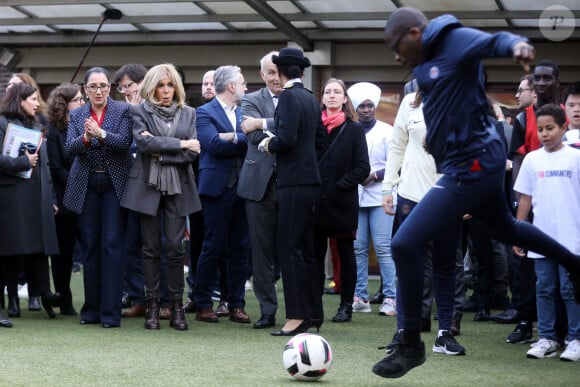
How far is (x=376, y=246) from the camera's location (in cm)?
1023

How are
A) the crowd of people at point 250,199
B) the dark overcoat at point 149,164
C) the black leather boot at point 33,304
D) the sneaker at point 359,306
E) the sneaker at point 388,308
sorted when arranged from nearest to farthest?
1. the crowd of people at point 250,199
2. the dark overcoat at point 149,164
3. the black leather boot at point 33,304
4. the sneaker at point 388,308
5. the sneaker at point 359,306

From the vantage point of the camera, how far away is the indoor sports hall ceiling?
1203cm

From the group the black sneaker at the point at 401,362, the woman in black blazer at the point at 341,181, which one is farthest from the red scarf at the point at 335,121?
the black sneaker at the point at 401,362

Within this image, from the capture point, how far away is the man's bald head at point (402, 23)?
5.57 meters

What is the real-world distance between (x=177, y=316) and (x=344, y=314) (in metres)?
1.56

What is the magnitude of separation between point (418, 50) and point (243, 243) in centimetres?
368

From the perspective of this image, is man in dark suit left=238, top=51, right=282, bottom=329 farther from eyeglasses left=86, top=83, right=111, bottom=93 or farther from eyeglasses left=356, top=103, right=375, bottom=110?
eyeglasses left=356, top=103, right=375, bottom=110

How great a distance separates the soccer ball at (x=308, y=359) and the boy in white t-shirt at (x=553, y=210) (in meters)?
1.79

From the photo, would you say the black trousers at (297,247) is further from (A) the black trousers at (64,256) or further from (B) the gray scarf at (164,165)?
(A) the black trousers at (64,256)

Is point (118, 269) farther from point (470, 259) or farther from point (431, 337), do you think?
point (470, 259)

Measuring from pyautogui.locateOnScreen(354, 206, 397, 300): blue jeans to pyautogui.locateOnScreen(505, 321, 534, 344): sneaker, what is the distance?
2241 mm

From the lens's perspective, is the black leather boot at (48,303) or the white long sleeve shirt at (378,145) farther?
the white long sleeve shirt at (378,145)

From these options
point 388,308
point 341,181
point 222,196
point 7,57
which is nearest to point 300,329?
point 222,196

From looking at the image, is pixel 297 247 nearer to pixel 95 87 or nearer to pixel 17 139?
pixel 95 87
